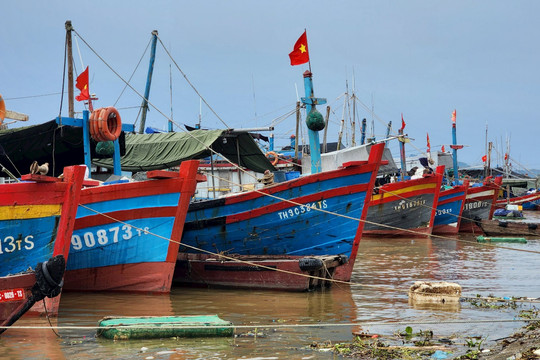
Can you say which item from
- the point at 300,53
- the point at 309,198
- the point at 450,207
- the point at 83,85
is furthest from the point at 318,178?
the point at 450,207

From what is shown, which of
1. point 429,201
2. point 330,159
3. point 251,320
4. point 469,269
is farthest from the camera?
point 330,159

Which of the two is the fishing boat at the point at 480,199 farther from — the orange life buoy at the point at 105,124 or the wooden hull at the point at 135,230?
the wooden hull at the point at 135,230

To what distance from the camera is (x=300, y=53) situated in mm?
15164

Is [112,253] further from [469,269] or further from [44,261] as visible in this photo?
[469,269]

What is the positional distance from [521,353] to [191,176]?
650 centimetres

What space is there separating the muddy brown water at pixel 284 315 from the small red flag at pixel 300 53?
4887 millimetres

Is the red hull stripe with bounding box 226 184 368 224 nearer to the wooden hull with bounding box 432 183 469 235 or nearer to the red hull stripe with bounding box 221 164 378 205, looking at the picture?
the red hull stripe with bounding box 221 164 378 205

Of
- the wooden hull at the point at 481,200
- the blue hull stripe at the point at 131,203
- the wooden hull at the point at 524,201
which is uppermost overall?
the wooden hull at the point at 524,201

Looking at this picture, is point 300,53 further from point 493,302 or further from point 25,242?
point 25,242

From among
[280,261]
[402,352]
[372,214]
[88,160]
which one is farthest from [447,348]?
[372,214]

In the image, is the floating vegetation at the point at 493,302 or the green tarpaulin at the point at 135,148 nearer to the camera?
the floating vegetation at the point at 493,302

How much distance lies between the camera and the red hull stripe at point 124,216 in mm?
11375

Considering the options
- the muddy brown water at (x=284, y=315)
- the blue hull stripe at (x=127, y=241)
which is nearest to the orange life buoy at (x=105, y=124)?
the blue hull stripe at (x=127, y=241)

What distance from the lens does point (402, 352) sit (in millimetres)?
7309
